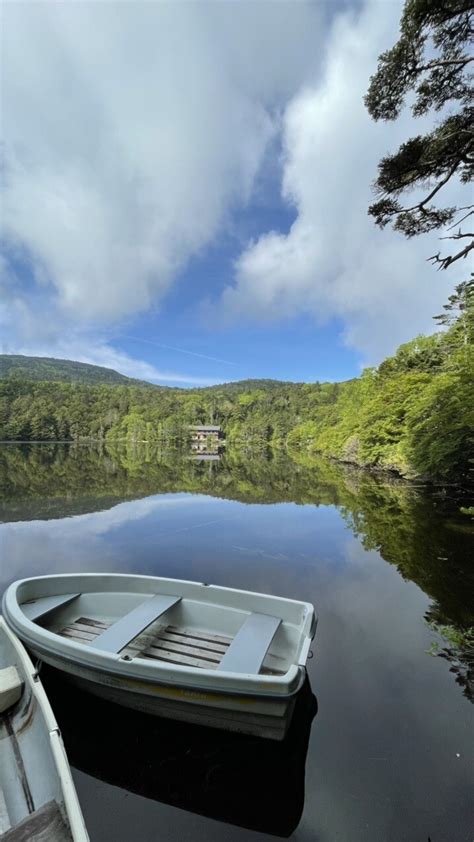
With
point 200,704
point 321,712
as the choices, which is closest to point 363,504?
point 321,712

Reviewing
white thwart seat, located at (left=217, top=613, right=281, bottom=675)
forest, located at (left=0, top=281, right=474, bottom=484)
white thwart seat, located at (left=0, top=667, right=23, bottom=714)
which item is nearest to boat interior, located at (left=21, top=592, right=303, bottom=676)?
white thwart seat, located at (left=217, top=613, right=281, bottom=675)

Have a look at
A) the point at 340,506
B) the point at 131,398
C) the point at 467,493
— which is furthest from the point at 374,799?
the point at 131,398

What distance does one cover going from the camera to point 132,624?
4.25 m

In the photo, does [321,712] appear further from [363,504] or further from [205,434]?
[205,434]

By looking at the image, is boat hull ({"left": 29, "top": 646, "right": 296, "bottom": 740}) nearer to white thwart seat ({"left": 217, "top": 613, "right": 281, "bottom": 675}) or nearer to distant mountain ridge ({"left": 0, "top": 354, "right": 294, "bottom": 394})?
white thwart seat ({"left": 217, "top": 613, "right": 281, "bottom": 675})

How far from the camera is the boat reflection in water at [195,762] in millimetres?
2908

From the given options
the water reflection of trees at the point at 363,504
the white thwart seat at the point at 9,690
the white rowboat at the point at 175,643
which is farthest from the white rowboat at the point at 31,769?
the water reflection of trees at the point at 363,504

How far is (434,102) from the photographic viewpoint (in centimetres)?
561

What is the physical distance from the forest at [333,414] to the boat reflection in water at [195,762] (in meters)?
11.5

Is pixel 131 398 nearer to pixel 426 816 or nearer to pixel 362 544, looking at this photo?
pixel 362 544

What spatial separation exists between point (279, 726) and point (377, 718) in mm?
1253

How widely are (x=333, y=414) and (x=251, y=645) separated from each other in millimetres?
53888

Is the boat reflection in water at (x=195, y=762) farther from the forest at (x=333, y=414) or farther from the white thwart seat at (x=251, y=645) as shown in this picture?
the forest at (x=333, y=414)

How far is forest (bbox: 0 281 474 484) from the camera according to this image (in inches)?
619
